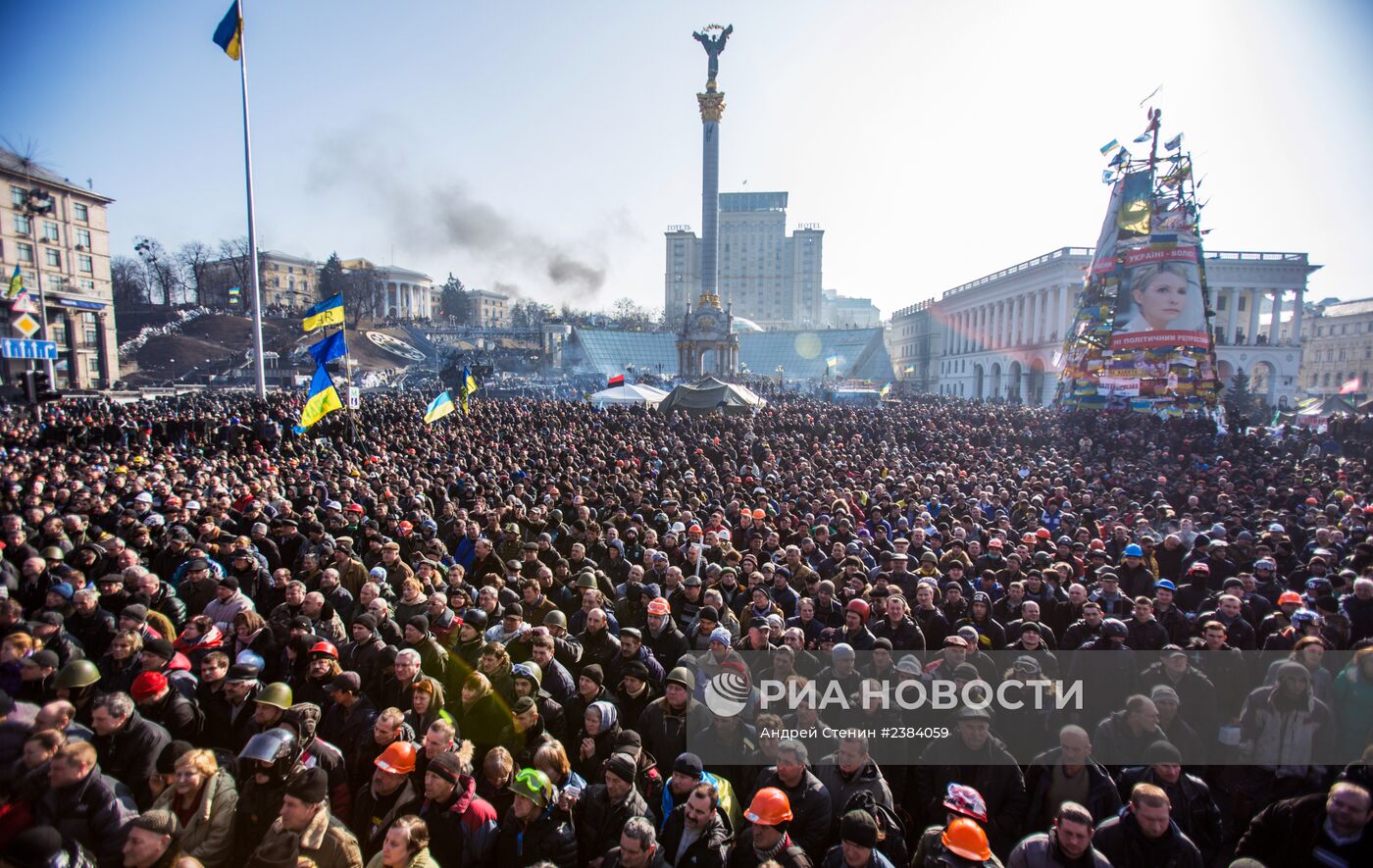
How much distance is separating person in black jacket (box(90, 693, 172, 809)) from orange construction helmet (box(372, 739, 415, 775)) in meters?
1.47

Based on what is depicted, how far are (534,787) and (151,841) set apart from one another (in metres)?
1.76

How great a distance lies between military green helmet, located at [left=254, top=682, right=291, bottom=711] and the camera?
4492 millimetres

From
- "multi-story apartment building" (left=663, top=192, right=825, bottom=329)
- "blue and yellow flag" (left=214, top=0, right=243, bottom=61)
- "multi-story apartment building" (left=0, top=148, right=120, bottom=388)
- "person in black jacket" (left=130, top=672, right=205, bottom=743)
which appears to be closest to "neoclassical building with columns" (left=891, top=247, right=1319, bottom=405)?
"blue and yellow flag" (left=214, top=0, right=243, bottom=61)

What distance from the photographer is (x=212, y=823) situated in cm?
366

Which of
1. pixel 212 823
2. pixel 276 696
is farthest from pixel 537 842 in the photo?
pixel 276 696

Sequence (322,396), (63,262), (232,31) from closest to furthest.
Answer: (322,396)
(232,31)
(63,262)

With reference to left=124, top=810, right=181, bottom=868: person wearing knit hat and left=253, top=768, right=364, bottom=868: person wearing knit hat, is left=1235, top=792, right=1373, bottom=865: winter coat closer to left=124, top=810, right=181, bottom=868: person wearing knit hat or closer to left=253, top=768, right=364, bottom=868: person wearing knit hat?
left=253, top=768, right=364, bottom=868: person wearing knit hat

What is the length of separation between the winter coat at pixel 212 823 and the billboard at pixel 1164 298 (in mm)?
27470

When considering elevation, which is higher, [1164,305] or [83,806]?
[1164,305]

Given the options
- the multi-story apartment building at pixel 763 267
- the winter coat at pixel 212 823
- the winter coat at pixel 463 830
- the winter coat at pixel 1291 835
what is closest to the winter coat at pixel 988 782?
the winter coat at pixel 1291 835

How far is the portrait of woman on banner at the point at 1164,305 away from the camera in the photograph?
75.6 ft

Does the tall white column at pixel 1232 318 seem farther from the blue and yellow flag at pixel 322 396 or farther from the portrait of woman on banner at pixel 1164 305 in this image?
the blue and yellow flag at pixel 322 396

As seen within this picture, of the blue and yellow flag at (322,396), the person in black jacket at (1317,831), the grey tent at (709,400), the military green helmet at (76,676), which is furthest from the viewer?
the grey tent at (709,400)

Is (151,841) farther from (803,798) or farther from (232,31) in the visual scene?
(232,31)
